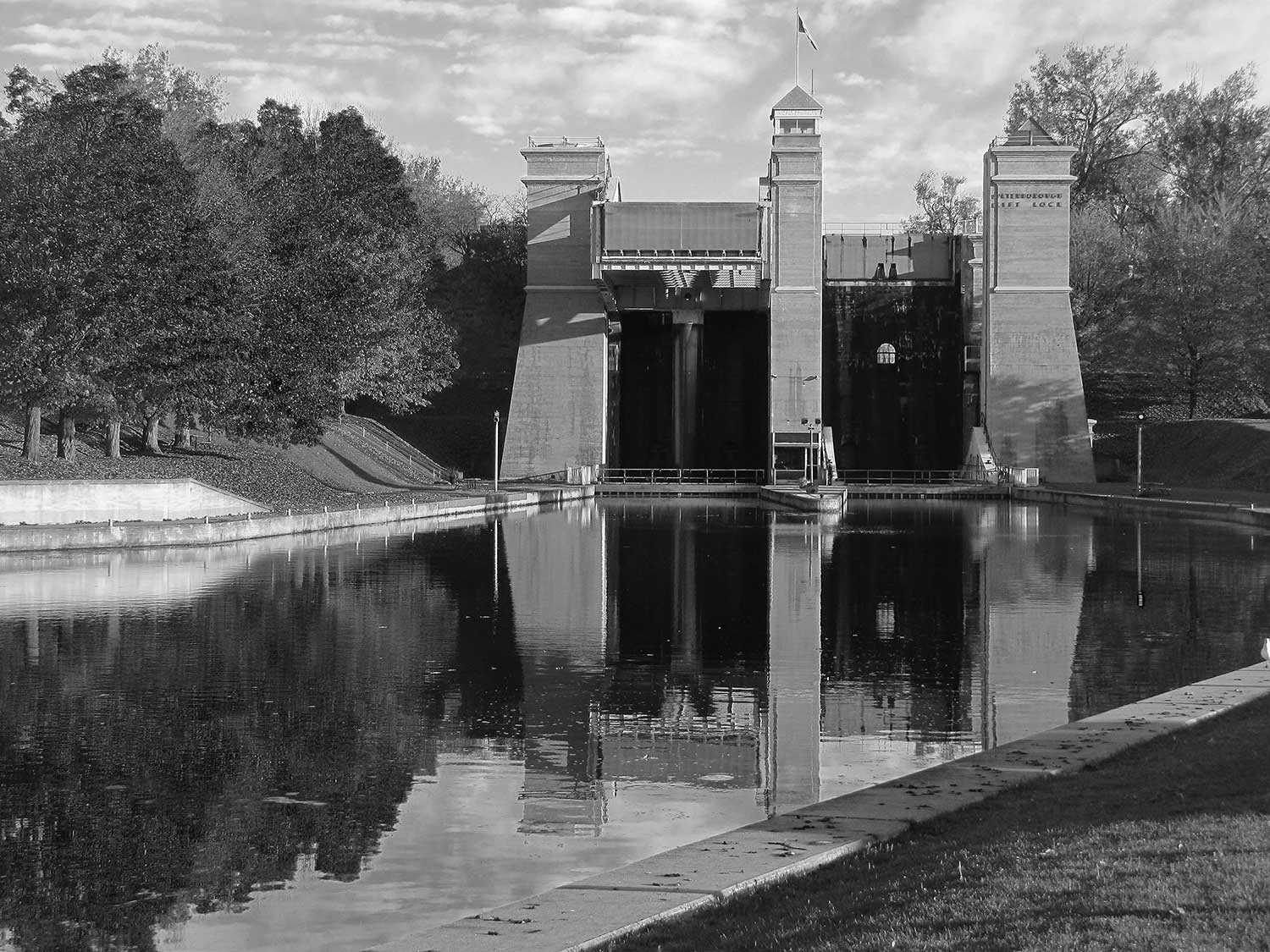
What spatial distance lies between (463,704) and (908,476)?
55.6m

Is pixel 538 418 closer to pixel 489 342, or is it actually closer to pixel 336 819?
pixel 489 342

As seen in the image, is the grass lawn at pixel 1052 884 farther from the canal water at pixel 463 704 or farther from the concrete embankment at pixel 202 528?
the concrete embankment at pixel 202 528

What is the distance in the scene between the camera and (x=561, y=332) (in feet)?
220

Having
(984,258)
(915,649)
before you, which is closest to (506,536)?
(915,649)

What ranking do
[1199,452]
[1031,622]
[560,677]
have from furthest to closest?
1. [1199,452]
2. [1031,622]
3. [560,677]

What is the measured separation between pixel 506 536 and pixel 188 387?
10.5 metres

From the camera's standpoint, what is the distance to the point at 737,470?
66.2 meters

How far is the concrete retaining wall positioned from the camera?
99.6ft

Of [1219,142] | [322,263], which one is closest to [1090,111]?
[1219,142]

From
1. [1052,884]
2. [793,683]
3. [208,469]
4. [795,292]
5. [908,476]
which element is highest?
[795,292]

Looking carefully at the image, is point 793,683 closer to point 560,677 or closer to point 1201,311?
point 560,677

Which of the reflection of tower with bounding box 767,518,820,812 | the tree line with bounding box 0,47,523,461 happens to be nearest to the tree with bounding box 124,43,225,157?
the tree line with bounding box 0,47,523,461

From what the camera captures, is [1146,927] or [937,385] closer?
[1146,927]

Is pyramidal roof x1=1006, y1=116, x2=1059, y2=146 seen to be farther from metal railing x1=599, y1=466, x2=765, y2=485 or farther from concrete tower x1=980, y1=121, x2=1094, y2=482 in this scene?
metal railing x1=599, y1=466, x2=765, y2=485
